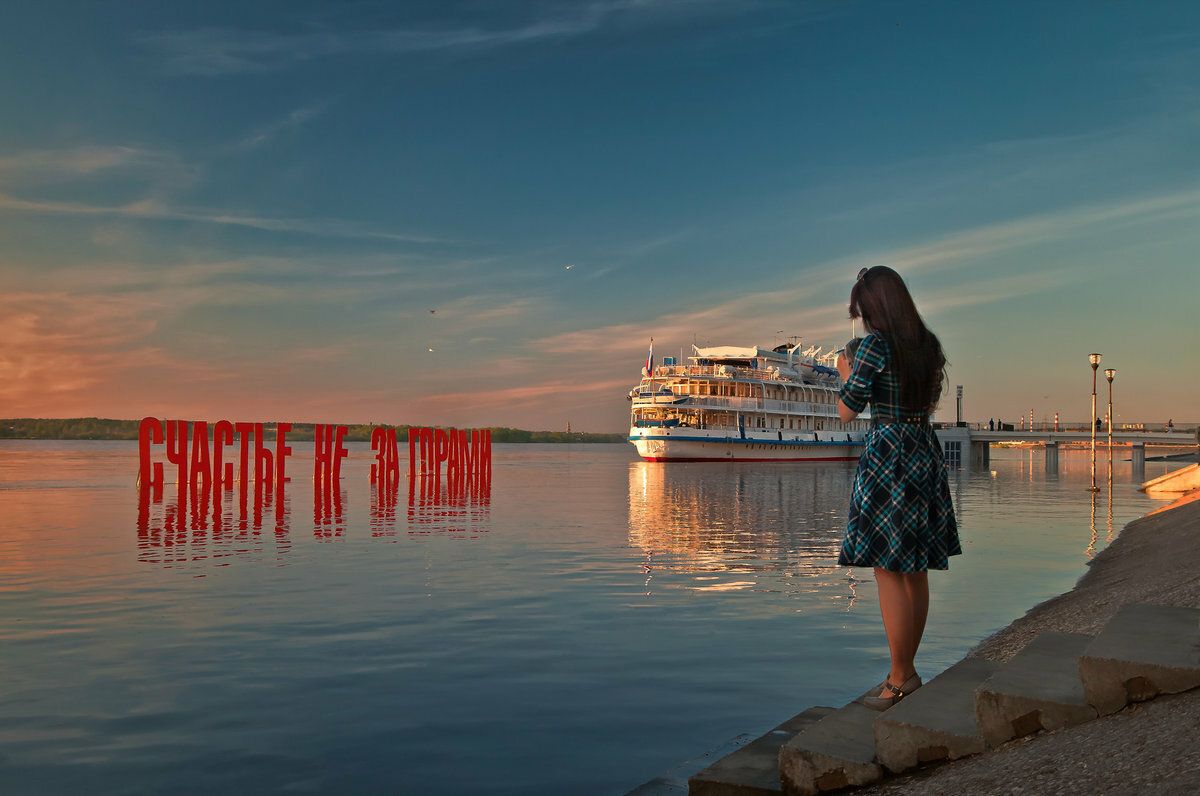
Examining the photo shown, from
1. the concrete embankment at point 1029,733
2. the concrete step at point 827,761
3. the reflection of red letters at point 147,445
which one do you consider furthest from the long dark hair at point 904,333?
the reflection of red letters at point 147,445

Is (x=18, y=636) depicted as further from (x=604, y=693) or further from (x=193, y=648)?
(x=604, y=693)

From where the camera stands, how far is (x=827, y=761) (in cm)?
380

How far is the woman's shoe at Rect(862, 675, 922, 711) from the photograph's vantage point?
4.32 m

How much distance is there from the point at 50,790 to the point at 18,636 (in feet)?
14.5

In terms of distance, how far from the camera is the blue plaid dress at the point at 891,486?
14.2ft

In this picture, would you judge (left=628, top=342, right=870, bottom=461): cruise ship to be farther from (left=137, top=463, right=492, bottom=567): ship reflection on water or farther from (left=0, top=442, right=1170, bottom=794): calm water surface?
(left=0, top=442, right=1170, bottom=794): calm water surface

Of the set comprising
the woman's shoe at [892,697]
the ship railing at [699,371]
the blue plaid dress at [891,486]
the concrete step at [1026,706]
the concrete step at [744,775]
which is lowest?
the concrete step at [744,775]

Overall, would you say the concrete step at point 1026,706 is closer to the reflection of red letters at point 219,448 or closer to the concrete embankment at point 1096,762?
the concrete embankment at point 1096,762

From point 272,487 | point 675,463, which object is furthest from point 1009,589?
point 675,463

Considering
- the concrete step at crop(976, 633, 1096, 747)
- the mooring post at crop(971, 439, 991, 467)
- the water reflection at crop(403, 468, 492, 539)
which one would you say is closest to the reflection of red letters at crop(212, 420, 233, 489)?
the water reflection at crop(403, 468, 492, 539)

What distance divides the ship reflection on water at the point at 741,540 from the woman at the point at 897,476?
19.6 feet

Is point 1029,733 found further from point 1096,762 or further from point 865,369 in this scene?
point 865,369

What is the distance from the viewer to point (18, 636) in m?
8.41

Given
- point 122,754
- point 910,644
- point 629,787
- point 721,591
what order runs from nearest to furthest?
point 910,644 < point 629,787 < point 122,754 < point 721,591
